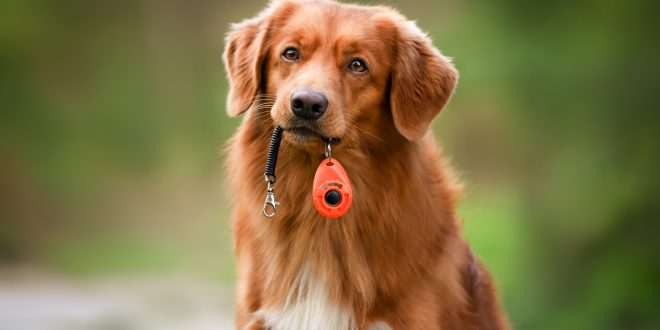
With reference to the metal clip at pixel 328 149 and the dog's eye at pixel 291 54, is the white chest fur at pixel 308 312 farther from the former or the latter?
the dog's eye at pixel 291 54

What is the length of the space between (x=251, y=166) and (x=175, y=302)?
4533 mm

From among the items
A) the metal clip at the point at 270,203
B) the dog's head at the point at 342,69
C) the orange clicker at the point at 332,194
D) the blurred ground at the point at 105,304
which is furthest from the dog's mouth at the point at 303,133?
the blurred ground at the point at 105,304

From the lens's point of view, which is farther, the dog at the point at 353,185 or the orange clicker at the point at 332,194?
the dog at the point at 353,185

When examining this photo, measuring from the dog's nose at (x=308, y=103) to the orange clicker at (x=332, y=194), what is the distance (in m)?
0.30

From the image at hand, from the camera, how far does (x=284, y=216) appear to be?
15.1 feet

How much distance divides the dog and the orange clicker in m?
0.19

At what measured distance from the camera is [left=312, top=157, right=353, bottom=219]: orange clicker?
4.19m

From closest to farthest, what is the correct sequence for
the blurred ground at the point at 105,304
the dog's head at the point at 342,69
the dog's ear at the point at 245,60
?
the dog's head at the point at 342,69
the dog's ear at the point at 245,60
the blurred ground at the point at 105,304

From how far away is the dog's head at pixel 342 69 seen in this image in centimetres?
428

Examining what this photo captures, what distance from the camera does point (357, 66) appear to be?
4.47 metres

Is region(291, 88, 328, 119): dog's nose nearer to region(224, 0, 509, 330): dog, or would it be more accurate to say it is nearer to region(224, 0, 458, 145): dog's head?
region(224, 0, 458, 145): dog's head

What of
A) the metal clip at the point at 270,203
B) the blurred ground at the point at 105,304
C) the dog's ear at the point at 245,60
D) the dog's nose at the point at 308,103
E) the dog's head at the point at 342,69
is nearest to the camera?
the dog's nose at the point at 308,103

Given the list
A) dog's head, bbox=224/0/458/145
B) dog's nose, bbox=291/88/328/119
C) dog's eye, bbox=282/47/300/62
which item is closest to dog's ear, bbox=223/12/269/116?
dog's head, bbox=224/0/458/145

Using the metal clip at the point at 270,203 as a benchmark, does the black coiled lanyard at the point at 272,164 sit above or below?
above
